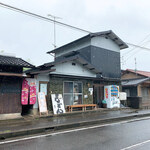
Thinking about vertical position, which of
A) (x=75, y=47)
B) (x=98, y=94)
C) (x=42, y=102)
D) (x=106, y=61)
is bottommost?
(x=42, y=102)

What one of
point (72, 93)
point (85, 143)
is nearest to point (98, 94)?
point (72, 93)

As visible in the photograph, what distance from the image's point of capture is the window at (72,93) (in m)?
11.8

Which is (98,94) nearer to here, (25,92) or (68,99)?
(68,99)

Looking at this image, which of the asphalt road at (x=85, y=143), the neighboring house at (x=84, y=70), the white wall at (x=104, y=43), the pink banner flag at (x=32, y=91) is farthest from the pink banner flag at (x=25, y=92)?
the white wall at (x=104, y=43)

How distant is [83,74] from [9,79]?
20.6ft

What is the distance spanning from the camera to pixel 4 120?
8281mm

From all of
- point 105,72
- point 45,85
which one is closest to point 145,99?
point 105,72

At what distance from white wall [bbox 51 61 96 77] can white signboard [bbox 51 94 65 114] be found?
1862 millimetres

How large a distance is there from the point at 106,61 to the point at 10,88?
10.9m

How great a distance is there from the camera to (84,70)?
43.0 ft

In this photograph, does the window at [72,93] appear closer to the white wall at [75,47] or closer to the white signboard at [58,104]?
the white signboard at [58,104]

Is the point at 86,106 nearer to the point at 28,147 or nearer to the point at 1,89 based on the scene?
the point at 1,89

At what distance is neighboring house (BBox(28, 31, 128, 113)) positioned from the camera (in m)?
11.0

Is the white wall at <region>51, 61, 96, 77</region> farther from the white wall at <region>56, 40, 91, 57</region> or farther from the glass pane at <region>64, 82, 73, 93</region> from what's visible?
the white wall at <region>56, 40, 91, 57</region>
